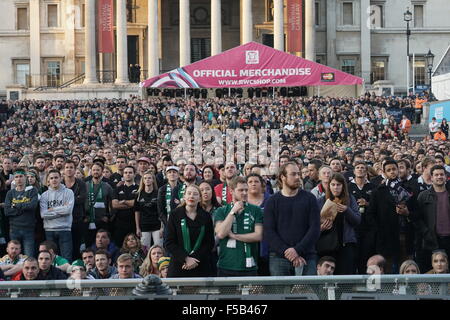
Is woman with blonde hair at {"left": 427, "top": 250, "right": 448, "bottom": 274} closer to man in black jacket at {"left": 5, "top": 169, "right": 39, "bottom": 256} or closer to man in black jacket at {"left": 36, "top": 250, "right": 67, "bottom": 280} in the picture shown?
man in black jacket at {"left": 36, "top": 250, "right": 67, "bottom": 280}

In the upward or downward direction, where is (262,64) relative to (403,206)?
upward

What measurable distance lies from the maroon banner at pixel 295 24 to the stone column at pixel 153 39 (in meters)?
8.42

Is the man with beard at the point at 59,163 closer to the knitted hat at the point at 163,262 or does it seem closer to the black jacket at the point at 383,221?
the knitted hat at the point at 163,262

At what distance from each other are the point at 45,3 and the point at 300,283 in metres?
61.8

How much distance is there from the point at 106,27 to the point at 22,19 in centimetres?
1259

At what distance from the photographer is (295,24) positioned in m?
59.7

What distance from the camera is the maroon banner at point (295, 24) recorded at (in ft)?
194

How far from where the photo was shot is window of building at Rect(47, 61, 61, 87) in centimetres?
6456

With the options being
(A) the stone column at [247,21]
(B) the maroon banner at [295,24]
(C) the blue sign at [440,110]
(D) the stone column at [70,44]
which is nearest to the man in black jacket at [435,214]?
(C) the blue sign at [440,110]

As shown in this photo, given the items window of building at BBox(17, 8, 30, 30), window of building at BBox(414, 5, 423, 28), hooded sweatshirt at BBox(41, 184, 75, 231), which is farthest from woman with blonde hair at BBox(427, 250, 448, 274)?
window of building at BBox(414, 5, 423, 28)

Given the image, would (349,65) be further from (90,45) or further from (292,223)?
(292,223)

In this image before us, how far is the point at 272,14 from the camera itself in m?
65.8
